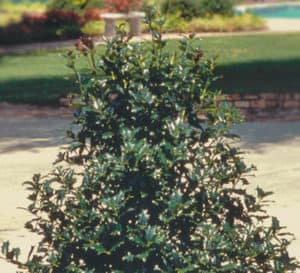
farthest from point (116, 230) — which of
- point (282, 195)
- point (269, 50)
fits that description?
point (269, 50)

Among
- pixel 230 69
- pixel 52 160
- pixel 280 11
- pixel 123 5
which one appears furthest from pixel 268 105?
pixel 280 11

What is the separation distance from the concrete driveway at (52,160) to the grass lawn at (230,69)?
1.67 meters

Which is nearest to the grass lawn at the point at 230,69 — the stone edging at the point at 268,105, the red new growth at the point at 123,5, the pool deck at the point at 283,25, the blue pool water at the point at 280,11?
the stone edging at the point at 268,105

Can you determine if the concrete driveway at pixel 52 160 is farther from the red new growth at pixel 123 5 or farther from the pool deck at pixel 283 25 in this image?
the pool deck at pixel 283 25

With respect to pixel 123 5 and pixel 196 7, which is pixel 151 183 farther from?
pixel 196 7

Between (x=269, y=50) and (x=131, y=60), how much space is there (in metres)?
18.0

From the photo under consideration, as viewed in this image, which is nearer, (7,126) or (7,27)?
(7,126)

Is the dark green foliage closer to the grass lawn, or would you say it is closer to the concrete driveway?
the grass lawn

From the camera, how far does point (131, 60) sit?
4.96m

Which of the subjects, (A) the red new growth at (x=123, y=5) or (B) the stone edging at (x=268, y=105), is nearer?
(B) the stone edging at (x=268, y=105)

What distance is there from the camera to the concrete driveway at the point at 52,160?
29.7 ft

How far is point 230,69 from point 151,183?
49.4 ft

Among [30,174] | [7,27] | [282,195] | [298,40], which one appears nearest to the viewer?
[282,195]

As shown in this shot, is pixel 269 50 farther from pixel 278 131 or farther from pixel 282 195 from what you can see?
pixel 282 195
